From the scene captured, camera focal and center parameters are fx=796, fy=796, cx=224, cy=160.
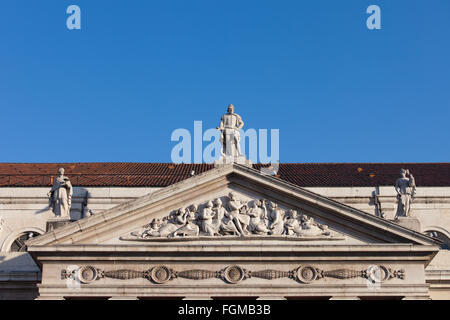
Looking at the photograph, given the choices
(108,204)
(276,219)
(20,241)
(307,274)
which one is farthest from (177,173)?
(307,274)

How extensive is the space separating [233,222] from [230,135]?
12.2 ft

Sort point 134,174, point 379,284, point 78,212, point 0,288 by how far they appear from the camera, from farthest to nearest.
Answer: point 134,174 → point 78,212 → point 0,288 → point 379,284

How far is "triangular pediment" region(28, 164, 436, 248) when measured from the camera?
29047mm

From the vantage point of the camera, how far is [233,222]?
2950 cm

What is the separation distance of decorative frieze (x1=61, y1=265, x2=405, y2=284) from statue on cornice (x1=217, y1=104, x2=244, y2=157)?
15.7ft

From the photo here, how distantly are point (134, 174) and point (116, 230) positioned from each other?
13.0 metres

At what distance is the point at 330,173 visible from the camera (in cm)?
4312

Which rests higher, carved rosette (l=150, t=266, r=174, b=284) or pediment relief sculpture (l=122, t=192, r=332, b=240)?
pediment relief sculpture (l=122, t=192, r=332, b=240)

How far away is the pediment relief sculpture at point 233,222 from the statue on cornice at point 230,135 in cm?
211

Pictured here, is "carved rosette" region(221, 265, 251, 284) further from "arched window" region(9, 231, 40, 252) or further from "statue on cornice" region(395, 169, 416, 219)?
"arched window" region(9, 231, 40, 252)

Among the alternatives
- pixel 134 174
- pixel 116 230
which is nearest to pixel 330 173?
pixel 134 174

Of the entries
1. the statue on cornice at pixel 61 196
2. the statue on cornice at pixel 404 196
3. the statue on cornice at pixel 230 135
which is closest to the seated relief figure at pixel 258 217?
the statue on cornice at pixel 230 135

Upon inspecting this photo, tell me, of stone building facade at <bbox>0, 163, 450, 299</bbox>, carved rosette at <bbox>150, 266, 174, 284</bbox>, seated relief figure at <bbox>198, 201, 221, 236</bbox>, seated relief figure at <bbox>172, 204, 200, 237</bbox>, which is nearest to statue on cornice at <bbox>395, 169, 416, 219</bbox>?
stone building facade at <bbox>0, 163, 450, 299</bbox>

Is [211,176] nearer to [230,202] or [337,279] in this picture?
[230,202]
